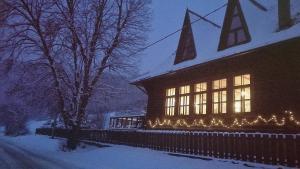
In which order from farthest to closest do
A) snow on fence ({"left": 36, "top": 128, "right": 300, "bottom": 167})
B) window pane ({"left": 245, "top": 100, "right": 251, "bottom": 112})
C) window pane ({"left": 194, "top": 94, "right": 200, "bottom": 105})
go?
window pane ({"left": 194, "top": 94, "right": 200, "bottom": 105}) → window pane ({"left": 245, "top": 100, "right": 251, "bottom": 112}) → snow on fence ({"left": 36, "top": 128, "right": 300, "bottom": 167})

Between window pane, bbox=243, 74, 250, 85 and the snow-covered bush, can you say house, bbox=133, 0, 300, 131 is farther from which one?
the snow-covered bush

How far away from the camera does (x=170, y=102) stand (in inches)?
792

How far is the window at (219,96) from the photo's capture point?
→ 16.1m

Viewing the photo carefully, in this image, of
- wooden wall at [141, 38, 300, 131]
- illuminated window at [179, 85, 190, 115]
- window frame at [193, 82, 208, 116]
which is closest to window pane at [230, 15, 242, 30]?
wooden wall at [141, 38, 300, 131]

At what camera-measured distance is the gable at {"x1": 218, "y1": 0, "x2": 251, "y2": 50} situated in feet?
51.3

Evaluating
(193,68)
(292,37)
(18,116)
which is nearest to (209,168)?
(292,37)

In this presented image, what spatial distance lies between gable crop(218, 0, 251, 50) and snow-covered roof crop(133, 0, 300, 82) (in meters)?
0.44

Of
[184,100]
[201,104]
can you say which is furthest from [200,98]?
[184,100]

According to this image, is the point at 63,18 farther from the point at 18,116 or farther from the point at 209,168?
the point at 18,116

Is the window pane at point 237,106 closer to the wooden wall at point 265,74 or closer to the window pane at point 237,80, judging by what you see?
the wooden wall at point 265,74

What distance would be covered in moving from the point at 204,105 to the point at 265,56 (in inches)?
185

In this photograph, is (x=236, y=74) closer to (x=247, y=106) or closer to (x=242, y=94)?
(x=242, y=94)

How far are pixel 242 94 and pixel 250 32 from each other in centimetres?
316

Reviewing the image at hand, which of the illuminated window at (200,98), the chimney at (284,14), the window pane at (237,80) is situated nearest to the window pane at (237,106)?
the window pane at (237,80)
